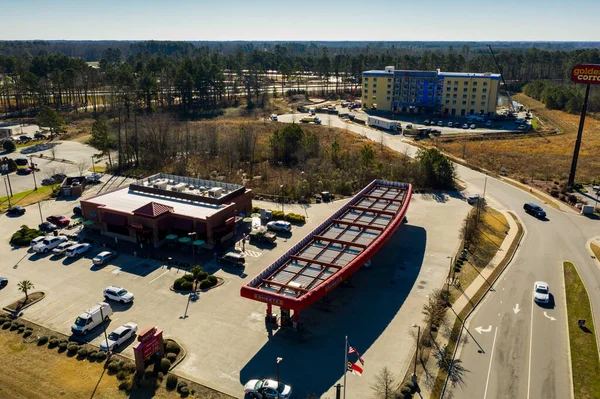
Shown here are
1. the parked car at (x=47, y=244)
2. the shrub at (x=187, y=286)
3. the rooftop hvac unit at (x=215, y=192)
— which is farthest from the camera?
the rooftop hvac unit at (x=215, y=192)

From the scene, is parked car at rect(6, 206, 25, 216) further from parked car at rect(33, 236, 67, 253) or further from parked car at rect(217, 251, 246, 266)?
parked car at rect(217, 251, 246, 266)

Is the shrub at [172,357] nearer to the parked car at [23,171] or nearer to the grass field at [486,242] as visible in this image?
the grass field at [486,242]

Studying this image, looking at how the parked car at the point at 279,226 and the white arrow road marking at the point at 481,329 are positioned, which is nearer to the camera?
the white arrow road marking at the point at 481,329

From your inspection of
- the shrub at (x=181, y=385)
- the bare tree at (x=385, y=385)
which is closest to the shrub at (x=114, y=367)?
the shrub at (x=181, y=385)

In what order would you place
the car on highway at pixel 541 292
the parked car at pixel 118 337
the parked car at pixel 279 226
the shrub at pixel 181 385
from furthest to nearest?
1. the parked car at pixel 279 226
2. the car on highway at pixel 541 292
3. the parked car at pixel 118 337
4. the shrub at pixel 181 385

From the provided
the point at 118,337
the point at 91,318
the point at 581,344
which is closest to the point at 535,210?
the point at 581,344

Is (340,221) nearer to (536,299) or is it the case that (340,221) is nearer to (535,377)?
(536,299)

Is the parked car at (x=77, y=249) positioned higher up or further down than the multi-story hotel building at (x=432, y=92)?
further down
